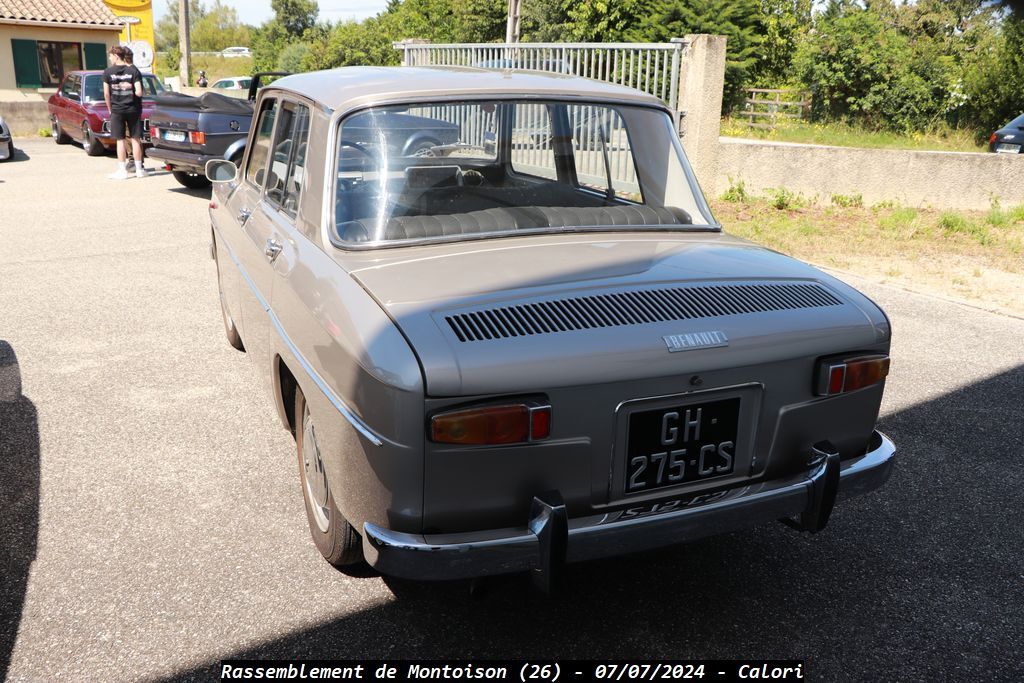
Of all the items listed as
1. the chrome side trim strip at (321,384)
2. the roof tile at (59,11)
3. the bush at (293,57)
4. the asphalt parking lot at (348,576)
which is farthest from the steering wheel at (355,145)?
the bush at (293,57)

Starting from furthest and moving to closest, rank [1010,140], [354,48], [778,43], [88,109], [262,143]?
[354,48], [778,43], [88,109], [1010,140], [262,143]

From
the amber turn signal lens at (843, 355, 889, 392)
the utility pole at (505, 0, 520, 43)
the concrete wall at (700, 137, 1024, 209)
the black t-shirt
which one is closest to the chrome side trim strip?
the amber turn signal lens at (843, 355, 889, 392)

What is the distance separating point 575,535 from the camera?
8.65 feet

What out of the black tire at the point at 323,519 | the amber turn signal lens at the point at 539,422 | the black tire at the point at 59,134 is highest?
the amber turn signal lens at the point at 539,422

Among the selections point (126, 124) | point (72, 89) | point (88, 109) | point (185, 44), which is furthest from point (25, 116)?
point (185, 44)

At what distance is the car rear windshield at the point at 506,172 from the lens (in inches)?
137

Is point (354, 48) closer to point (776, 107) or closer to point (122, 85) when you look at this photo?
point (776, 107)

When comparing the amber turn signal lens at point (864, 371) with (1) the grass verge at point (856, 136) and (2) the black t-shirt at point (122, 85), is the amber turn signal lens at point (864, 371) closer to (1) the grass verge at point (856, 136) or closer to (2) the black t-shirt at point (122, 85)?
(2) the black t-shirt at point (122, 85)

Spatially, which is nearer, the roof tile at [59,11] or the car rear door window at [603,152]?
the car rear door window at [603,152]

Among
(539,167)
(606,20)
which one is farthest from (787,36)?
(539,167)

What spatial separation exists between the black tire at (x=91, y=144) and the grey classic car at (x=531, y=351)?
15.9 metres

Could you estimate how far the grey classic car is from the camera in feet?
8.50

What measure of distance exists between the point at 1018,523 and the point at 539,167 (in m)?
2.60

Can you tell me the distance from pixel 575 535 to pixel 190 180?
1282 centimetres
